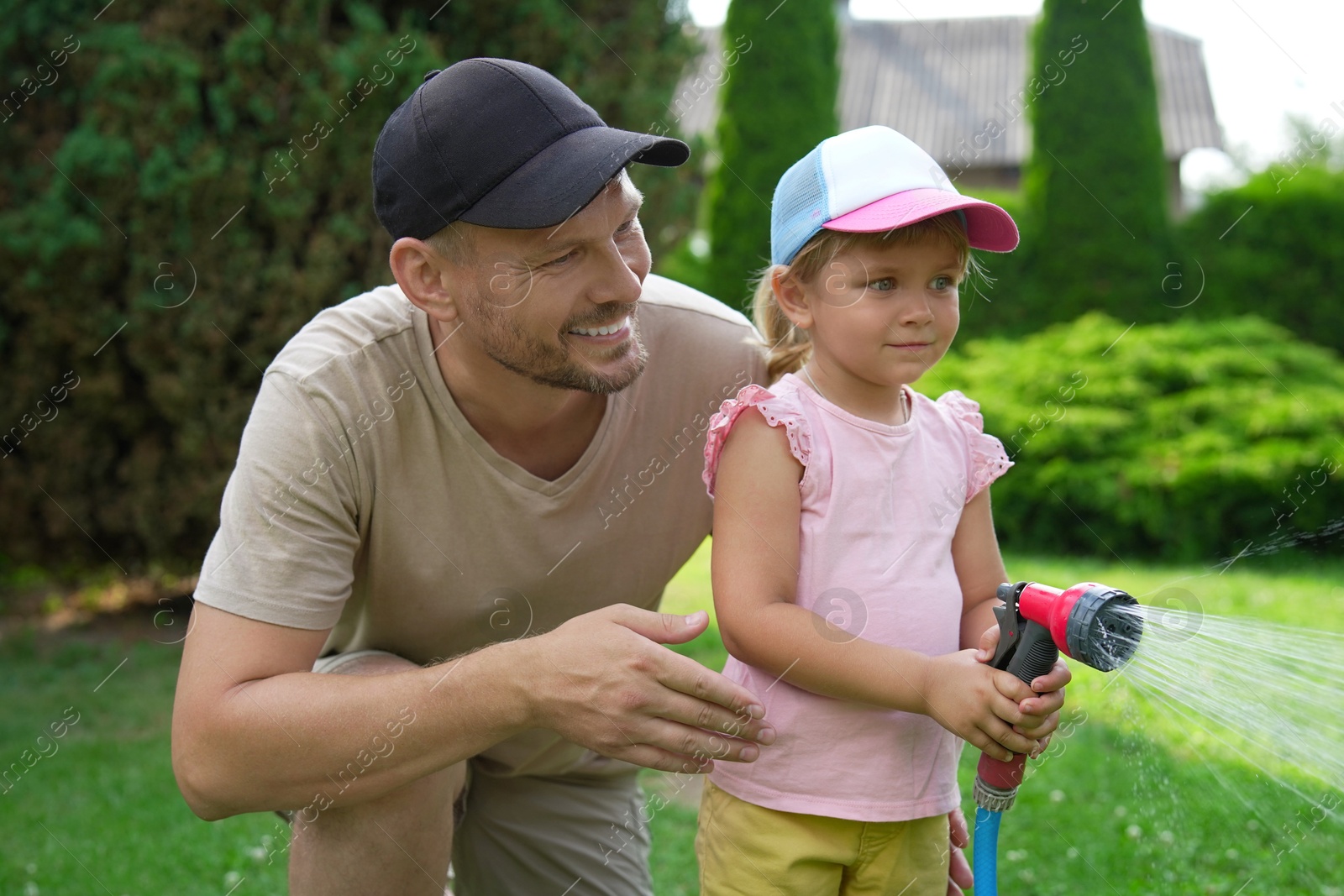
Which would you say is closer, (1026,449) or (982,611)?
(982,611)

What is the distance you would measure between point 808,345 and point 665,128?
4068 mm

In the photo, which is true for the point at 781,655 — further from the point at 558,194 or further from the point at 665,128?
the point at 665,128

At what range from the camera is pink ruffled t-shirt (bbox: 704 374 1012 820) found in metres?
2.07

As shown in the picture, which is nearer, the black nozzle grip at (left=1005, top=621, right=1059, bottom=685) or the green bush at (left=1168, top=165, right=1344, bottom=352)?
the black nozzle grip at (left=1005, top=621, right=1059, bottom=685)

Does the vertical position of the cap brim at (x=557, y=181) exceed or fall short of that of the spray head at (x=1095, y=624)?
it exceeds it

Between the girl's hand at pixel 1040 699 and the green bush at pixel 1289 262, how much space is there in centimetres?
1058

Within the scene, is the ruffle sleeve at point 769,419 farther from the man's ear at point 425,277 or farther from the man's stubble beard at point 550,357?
the man's ear at point 425,277

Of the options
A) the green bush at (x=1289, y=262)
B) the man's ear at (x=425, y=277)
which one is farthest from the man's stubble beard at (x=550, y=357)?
the green bush at (x=1289, y=262)

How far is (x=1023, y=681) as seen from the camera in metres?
1.78

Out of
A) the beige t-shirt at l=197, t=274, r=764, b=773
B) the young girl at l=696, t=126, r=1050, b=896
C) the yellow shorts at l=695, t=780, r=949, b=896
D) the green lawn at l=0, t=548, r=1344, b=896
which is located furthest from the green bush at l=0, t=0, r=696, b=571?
the yellow shorts at l=695, t=780, r=949, b=896

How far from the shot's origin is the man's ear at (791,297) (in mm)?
2182

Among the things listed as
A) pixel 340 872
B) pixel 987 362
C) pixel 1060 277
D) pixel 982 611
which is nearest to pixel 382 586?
pixel 340 872

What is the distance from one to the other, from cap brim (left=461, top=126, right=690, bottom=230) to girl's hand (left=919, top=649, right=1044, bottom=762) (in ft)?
3.65

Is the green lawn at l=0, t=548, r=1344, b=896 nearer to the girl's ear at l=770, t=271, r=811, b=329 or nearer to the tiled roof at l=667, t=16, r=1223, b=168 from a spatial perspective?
the girl's ear at l=770, t=271, r=811, b=329
